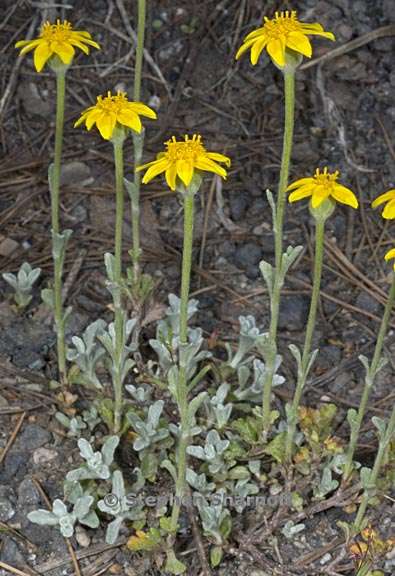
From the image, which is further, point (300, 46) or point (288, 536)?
point (288, 536)

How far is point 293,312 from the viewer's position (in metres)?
3.38

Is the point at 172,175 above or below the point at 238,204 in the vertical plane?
above

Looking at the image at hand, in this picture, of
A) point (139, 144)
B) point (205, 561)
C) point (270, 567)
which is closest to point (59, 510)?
point (205, 561)

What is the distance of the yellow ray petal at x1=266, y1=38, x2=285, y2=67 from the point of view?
224 centimetres

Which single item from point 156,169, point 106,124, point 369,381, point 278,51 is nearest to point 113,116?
point 106,124

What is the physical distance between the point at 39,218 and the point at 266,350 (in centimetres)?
129

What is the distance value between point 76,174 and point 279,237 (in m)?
1.53

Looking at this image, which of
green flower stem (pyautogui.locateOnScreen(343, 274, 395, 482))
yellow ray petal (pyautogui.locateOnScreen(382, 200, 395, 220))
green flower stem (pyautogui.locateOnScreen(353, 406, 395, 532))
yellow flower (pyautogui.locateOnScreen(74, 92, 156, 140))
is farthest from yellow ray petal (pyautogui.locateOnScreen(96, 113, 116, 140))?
green flower stem (pyautogui.locateOnScreen(353, 406, 395, 532))

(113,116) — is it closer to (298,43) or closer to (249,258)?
(298,43)

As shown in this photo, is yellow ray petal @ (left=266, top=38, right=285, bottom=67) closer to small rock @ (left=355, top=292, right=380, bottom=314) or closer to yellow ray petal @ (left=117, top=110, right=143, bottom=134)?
yellow ray petal @ (left=117, top=110, right=143, bottom=134)

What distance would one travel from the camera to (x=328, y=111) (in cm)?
389

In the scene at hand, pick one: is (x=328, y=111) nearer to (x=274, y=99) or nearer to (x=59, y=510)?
(x=274, y=99)

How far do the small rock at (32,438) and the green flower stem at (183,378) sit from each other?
21.2 inches

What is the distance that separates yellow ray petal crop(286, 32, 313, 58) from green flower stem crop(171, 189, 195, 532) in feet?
1.35
